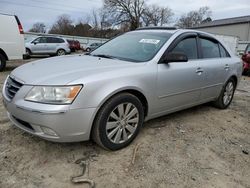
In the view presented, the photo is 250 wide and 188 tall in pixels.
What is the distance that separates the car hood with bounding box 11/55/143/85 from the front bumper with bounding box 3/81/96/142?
7.7 inches

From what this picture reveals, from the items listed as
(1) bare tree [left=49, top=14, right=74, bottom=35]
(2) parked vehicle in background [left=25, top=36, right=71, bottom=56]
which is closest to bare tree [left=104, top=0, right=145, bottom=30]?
(1) bare tree [left=49, top=14, right=74, bottom=35]

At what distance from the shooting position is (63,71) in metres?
2.60

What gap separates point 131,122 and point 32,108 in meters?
1.17

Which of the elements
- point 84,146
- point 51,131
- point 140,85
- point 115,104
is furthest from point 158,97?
point 51,131

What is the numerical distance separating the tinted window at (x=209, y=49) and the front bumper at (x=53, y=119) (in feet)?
8.12

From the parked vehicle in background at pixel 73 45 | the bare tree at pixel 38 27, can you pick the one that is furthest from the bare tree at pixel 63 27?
the parked vehicle in background at pixel 73 45

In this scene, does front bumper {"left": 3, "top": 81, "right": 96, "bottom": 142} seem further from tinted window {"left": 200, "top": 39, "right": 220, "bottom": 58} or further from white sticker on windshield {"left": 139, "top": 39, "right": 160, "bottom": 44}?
tinted window {"left": 200, "top": 39, "right": 220, "bottom": 58}

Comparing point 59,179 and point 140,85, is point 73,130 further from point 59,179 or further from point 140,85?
point 140,85

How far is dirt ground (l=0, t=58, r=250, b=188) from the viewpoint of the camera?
90.6 inches

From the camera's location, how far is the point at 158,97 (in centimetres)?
312

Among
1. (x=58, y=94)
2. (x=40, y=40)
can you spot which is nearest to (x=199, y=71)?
(x=58, y=94)

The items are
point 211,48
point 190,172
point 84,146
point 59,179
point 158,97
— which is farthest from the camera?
point 211,48

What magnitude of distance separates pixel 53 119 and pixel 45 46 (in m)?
13.8

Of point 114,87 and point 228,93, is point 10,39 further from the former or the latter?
point 228,93
